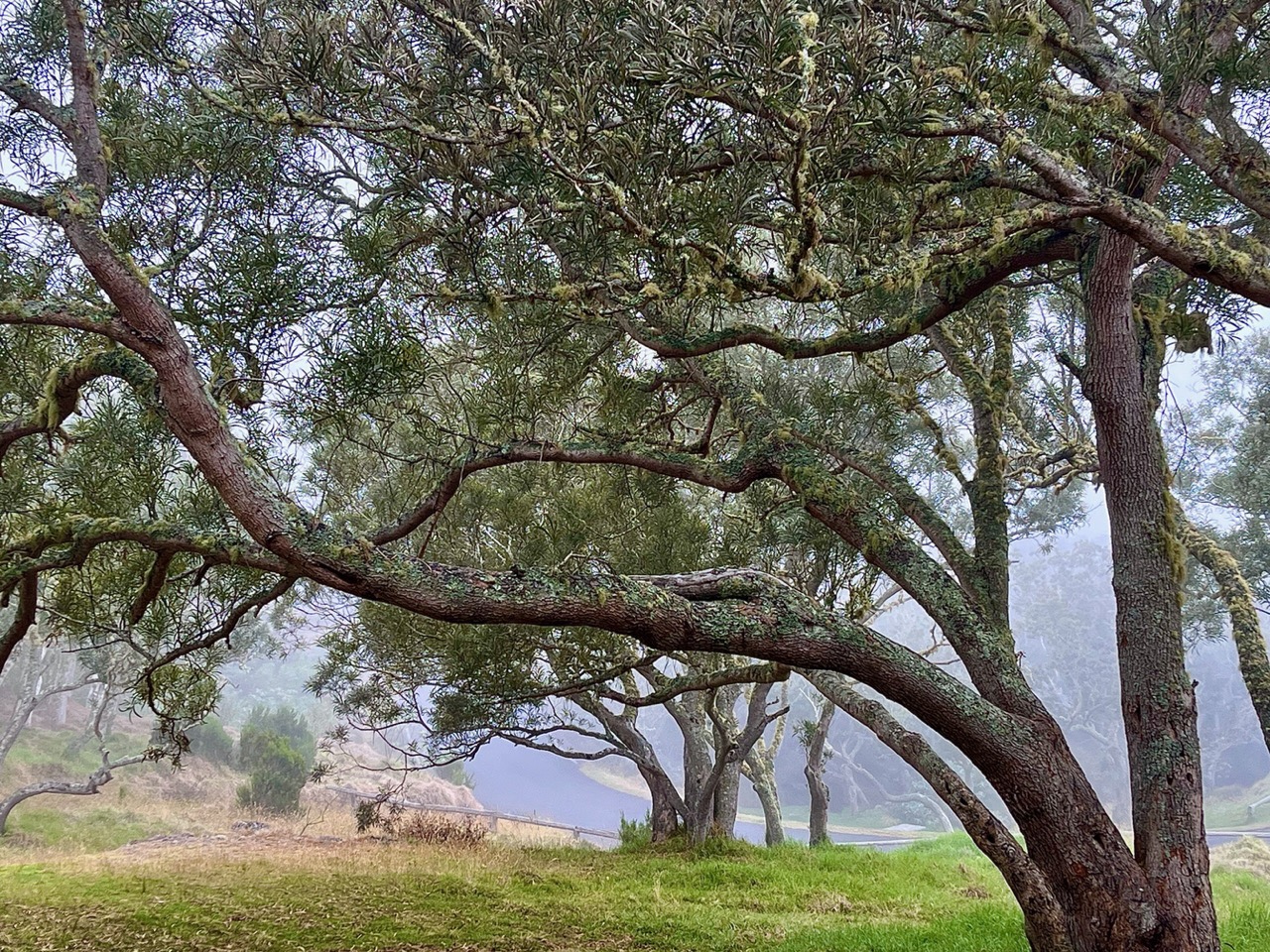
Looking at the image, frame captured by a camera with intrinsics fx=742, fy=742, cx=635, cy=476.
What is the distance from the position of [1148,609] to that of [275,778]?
18.1 meters

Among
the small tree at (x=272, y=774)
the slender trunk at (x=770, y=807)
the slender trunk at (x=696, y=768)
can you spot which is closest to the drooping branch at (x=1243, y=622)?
the slender trunk at (x=696, y=768)

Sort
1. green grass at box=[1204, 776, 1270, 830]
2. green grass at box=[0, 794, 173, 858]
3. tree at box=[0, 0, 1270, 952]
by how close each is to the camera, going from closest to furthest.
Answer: tree at box=[0, 0, 1270, 952]
green grass at box=[0, 794, 173, 858]
green grass at box=[1204, 776, 1270, 830]

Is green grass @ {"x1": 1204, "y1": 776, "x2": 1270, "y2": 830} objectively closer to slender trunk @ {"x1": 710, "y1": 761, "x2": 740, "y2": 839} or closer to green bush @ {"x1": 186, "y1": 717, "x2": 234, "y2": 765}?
slender trunk @ {"x1": 710, "y1": 761, "x2": 740, "y2": 839}

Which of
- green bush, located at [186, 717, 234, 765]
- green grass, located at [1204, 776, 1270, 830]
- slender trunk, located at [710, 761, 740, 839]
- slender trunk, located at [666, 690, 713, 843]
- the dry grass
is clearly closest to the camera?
slender trunk, located at [666, 690, 713, 843]

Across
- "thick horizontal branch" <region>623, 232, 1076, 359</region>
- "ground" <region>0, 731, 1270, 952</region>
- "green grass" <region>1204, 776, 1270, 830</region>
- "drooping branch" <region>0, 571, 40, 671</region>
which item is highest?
"thick horizontal branch" <region>623, 232, 1076, 359</region>

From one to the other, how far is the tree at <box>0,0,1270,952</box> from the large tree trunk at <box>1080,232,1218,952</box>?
16 millimetres

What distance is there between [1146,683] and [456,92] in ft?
12.1

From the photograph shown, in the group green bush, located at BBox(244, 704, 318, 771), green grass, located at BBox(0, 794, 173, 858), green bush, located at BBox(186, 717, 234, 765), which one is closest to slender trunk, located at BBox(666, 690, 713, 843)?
green grass, located at BBox(0, 794, 173, 858)

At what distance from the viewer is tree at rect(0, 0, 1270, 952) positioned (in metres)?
2.55

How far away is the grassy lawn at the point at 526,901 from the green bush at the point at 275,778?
→ 8.31 m

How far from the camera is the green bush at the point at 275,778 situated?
16531mm

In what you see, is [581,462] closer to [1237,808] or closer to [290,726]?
[290,726]

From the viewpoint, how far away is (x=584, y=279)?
3223mm

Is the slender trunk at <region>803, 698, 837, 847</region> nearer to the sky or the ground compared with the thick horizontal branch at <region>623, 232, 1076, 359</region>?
nearer to the ground
